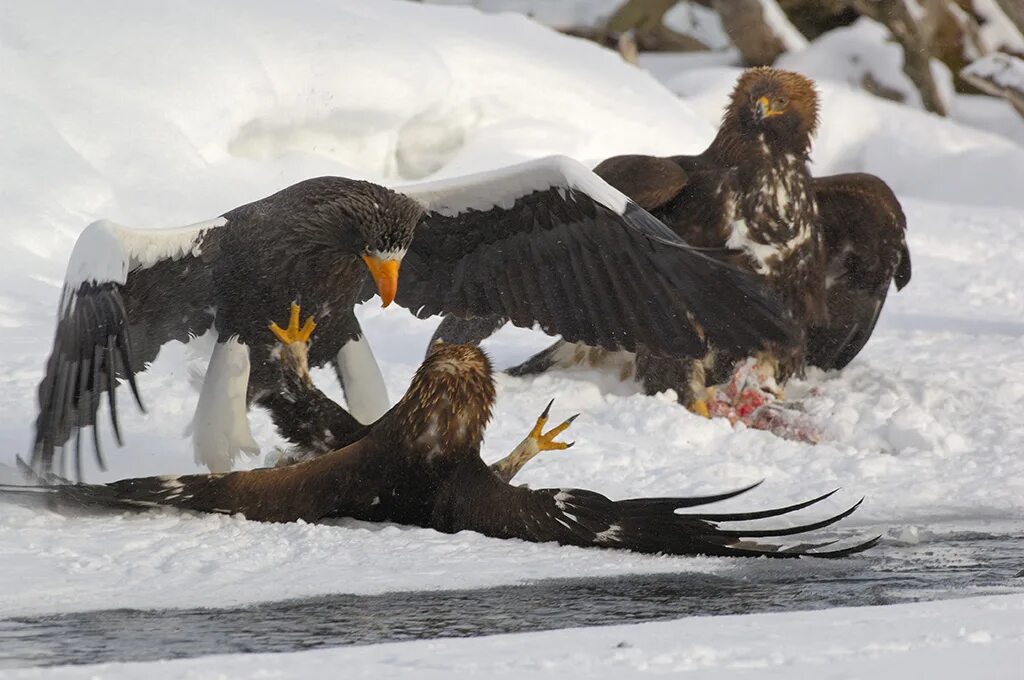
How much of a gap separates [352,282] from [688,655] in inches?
101

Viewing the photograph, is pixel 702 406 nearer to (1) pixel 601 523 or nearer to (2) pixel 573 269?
(2) pixel 573 269

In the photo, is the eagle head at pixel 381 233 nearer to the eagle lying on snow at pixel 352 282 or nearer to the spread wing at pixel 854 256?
the eagle lying on snow at pixel 352 282

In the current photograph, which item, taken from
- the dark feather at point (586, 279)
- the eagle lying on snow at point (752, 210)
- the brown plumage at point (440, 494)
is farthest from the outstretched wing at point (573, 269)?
the brown plumage at point (440, 494)

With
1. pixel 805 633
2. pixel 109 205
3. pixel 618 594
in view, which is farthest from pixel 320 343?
pixel 109 205

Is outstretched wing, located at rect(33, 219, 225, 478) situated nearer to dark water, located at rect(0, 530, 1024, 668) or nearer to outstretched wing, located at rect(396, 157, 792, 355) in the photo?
outstretched wing, located at rect(396, 157, 792, 355)

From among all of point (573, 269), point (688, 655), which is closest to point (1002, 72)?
point (573, 269)

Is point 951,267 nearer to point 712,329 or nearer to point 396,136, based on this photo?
point 396,136

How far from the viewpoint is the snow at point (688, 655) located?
2924 mm

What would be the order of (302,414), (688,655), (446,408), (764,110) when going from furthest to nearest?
(764,110) → (302,414) → (446,408) → (688,655)

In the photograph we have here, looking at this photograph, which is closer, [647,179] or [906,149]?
[647,179]

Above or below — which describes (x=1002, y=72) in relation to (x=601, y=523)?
above

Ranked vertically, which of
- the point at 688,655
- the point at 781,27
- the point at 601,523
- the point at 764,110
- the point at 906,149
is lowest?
the point at 688,655

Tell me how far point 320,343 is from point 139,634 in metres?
2.05

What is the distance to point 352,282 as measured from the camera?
534 cm
